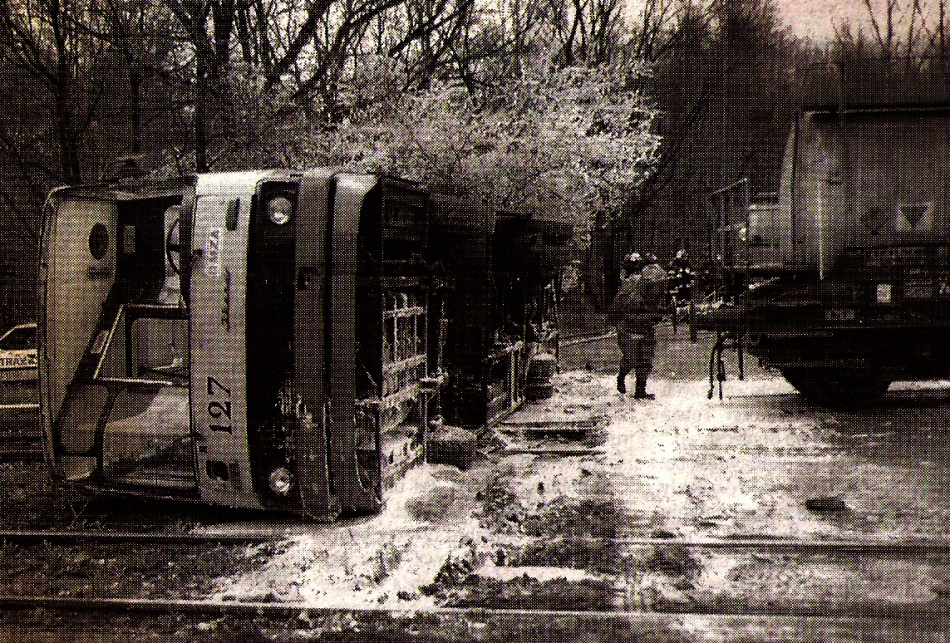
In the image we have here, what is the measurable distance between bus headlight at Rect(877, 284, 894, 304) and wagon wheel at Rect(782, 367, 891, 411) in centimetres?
99

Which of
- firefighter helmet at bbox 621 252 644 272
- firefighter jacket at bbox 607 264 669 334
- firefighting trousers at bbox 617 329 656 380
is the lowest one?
firefighting trousers at bbox 617 329 656 380

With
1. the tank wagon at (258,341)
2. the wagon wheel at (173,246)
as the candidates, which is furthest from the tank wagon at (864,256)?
the wagon wheel at (173,246)

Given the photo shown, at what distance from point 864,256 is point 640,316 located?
11.4 ft

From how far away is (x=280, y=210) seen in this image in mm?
6969

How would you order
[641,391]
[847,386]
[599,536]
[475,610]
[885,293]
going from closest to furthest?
[475,610] → [599,536] → [885,293] → [847,386] → [641,391]

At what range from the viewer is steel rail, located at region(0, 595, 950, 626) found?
507cm

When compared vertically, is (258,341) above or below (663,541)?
above

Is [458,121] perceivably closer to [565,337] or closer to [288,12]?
[288,12]

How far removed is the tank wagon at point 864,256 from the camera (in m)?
10.5

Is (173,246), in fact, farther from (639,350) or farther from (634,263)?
(634,263)

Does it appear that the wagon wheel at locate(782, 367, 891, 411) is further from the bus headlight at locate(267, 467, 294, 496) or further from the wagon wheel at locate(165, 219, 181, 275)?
the wagon wheel at locate(165, 219, 181, 275)

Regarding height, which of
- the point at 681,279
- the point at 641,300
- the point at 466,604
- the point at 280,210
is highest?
the point at 280,210

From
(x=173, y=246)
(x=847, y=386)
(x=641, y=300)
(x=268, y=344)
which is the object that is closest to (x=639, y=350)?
(x=641, y=300)

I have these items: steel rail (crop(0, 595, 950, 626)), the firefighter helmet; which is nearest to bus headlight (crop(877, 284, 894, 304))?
the firefighter helmet
